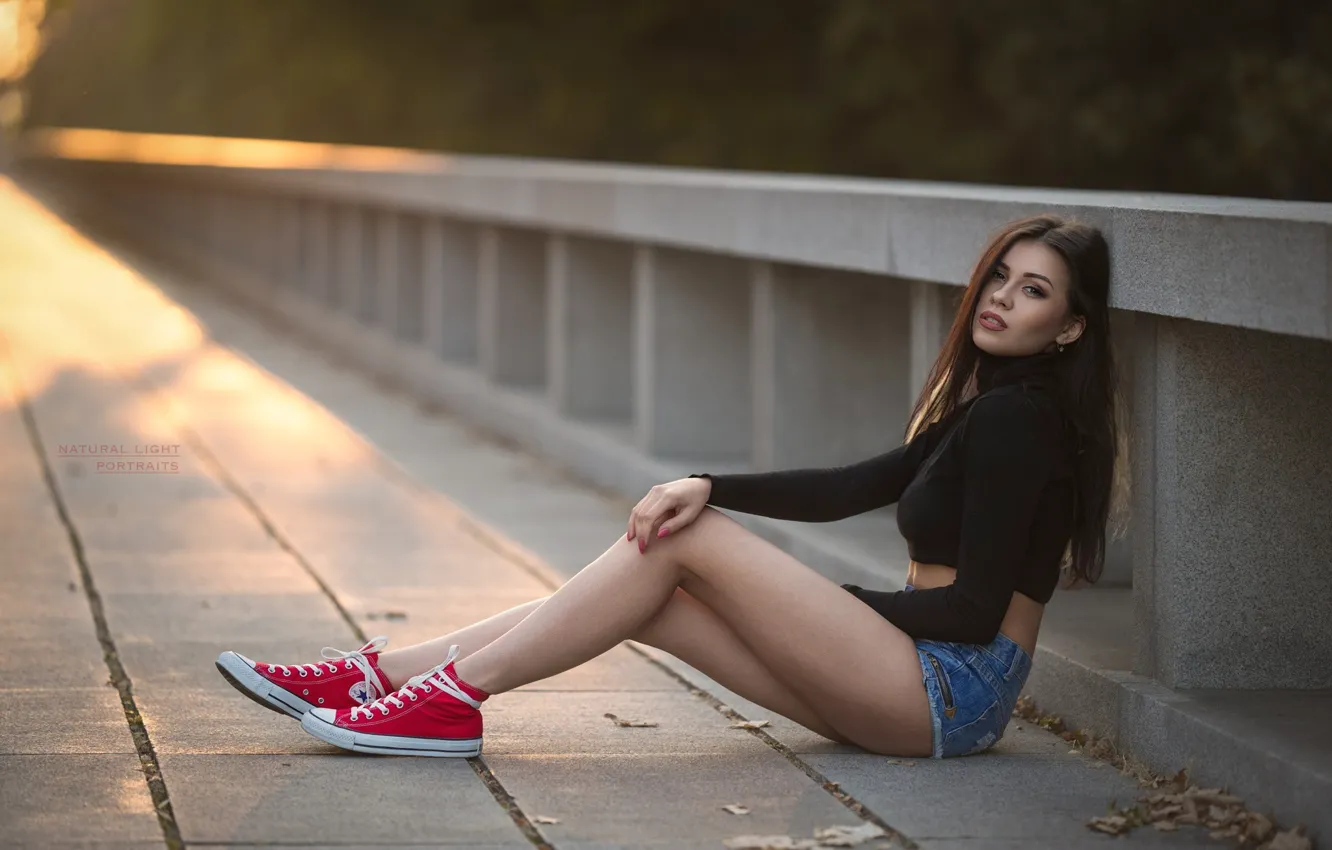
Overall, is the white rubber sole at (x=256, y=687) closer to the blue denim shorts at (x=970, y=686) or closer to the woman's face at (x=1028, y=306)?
the blue denim shorts at (x=970, y=686)

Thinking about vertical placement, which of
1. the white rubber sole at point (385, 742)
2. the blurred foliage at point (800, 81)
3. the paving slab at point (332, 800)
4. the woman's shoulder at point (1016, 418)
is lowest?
the paving slab at point (332, 800)

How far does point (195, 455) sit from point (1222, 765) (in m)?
6.97

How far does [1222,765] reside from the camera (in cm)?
442

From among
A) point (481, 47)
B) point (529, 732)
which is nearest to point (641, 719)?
point (529, 732)

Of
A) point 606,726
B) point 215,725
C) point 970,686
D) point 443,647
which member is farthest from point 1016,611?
point 215,725

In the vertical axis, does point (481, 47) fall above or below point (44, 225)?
above

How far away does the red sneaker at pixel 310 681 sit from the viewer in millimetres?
4832

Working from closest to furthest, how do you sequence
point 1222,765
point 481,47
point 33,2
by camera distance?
point 1222,765 → point 33,2 → point 481,47

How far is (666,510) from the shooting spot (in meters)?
4.57

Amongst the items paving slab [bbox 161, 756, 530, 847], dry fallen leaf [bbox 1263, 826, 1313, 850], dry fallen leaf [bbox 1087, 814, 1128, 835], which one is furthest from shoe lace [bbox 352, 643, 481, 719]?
dry fallen leaf [bbox 1263, 826, 1313, 850]

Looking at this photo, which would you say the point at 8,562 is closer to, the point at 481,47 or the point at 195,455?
the point at 195,455

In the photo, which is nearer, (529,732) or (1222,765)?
(1222,765)

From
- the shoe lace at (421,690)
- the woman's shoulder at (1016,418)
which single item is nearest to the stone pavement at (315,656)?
the shoe lace at (421,690)

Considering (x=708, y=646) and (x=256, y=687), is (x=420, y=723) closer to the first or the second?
(x=256, y=687)
